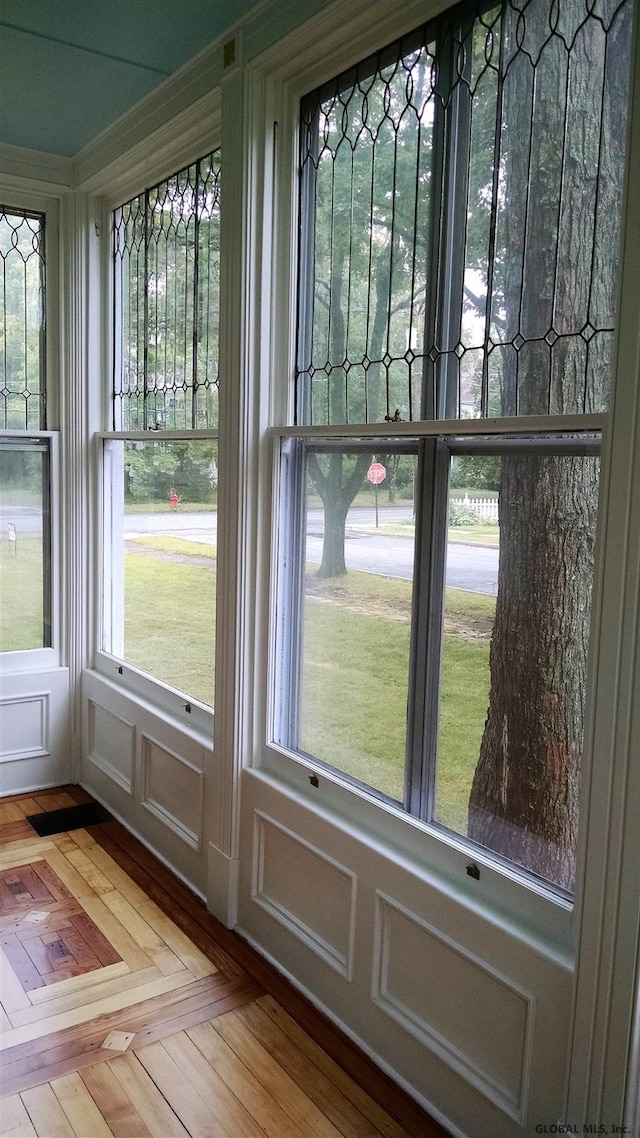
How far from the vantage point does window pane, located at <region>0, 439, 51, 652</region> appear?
3707mm

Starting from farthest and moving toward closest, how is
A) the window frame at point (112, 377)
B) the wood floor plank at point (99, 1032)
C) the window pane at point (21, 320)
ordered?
the window pane at point (21, 320)
the window frame at point (112, 377)
the wood floor plank at point (99, 1032)

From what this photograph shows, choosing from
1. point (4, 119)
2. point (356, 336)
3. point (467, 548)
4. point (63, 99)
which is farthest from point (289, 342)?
point (4, 119)

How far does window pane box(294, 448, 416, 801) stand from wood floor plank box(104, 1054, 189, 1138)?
90 cm

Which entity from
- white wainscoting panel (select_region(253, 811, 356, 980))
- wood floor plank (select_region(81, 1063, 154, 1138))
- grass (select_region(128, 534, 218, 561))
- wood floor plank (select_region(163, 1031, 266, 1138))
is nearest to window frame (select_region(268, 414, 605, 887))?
white wainscoting panel (select_region(253, 811, 356, 980))

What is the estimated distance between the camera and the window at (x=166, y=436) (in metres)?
2.90

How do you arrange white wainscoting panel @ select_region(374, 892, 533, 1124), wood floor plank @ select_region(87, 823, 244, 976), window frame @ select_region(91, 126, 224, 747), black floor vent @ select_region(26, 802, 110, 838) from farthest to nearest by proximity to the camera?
black floor vent @ select_region(26, 802, 110, 838)
window frame @ select_region(91, 126, 224, 747)
wood floor plank @ select_region(87, 823, 244, 976)
white wainscoting panel @ select_region(374, 892, 533, 1124)

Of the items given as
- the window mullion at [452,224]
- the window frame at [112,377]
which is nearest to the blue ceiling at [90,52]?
the window frame at [112,377]

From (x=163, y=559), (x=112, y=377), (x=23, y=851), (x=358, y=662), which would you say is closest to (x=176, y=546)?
(x=163, y=559)

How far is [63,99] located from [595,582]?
2686 millimetres

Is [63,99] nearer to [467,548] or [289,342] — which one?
[289,342]

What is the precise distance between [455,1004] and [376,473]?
1.28 m

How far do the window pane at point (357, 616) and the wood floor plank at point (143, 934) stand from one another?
776 millimetres

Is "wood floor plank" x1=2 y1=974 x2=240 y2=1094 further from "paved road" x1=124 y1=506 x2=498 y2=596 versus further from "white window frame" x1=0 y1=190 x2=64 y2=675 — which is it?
"white window frame" x1=0 y1=190 x2=64 y2=675

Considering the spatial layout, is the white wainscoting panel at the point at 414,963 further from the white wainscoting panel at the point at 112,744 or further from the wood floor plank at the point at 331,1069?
the white wainscoting panel at the point at 112,744
